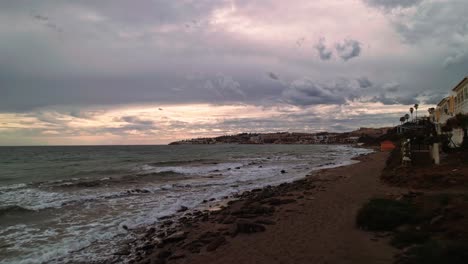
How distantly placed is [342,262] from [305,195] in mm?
9884

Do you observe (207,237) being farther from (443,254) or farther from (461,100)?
(461,100)

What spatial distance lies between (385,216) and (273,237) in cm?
308

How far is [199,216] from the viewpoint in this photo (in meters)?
13.8

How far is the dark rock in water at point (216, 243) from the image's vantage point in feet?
30.2

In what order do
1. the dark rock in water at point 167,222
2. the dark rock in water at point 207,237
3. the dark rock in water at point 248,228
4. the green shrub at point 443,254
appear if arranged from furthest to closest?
the dark rock in water at point 167,222
the dark rock in water at point 248,228
the dark rock in water at point 207,237
the green shrub at point 443,254

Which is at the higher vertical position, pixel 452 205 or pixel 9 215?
pixel 452 205

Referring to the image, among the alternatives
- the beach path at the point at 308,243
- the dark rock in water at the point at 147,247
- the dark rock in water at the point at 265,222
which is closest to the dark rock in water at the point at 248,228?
the beach path at the point at 308,243

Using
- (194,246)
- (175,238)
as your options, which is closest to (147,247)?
(175,238)

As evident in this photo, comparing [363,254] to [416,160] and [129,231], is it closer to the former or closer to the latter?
[129,231]

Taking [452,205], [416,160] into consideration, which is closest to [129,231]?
[452,205]

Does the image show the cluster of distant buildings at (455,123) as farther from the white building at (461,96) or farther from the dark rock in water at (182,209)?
the dark rock in water at (182,209)

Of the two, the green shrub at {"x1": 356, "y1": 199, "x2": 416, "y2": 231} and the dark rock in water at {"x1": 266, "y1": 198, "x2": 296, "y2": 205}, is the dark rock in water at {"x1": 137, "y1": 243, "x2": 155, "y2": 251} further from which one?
the dark rock in water at {"x1": 266, "y1": 198, "x2": 296, "y2": 205}

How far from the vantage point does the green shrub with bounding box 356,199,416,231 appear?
8914 millimetres

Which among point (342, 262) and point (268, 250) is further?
point (268, 250)
